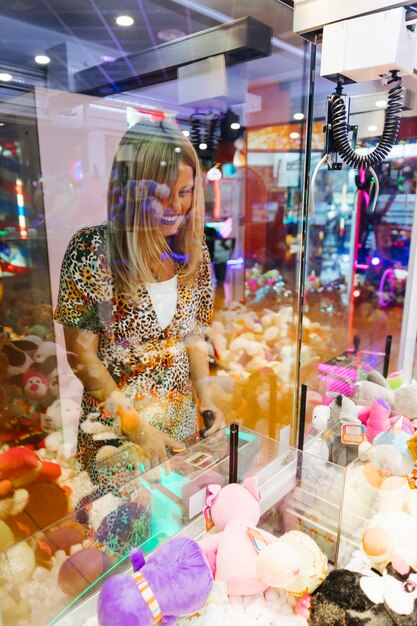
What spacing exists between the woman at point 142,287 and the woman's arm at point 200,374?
3 centimetres

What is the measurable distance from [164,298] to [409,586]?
0.86m

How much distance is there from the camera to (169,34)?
146cm

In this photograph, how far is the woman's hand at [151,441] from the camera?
4.20 feet

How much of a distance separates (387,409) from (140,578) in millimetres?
1030

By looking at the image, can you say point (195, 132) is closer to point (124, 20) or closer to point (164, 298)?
point (124, 20)

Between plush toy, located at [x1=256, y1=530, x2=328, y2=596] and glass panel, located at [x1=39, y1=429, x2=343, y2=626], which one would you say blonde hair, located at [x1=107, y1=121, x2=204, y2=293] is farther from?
plush toy, located at [x1=256, y1=530, x2=328, y2=596]

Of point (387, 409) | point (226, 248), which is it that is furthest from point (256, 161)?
point (387, 409)

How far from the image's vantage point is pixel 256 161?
3570mm

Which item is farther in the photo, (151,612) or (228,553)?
(228,553)

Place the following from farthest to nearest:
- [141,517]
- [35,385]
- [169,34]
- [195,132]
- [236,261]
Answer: [236,261], [35,385], [169,34], [195,132], [141,517]

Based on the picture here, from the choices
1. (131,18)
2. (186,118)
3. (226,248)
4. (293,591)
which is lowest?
(293,591)

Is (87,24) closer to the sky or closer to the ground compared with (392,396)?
closer to the sky

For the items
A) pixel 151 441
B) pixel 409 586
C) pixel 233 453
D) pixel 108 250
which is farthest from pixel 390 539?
pixel 108 250

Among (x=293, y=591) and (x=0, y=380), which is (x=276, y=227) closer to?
(x=0, y=380)
